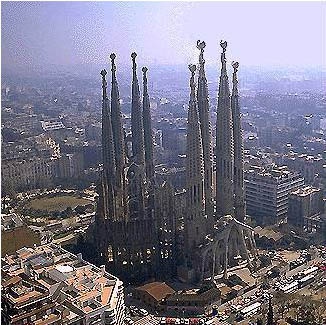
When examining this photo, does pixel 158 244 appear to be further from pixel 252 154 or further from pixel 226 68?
pixel 252 154

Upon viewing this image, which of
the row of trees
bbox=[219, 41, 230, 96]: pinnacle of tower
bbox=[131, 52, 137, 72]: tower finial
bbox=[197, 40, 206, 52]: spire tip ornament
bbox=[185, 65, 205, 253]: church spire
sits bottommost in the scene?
the row of trees

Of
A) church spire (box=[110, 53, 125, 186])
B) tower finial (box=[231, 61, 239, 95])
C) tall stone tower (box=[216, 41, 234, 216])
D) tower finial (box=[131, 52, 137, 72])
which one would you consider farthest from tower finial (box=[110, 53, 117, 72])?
tower finial (box=[231, 61, 239, 95])

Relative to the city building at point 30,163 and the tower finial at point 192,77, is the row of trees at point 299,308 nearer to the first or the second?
the tower finial at point 192,77

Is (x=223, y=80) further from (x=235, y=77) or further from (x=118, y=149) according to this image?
(x=118, y=149)

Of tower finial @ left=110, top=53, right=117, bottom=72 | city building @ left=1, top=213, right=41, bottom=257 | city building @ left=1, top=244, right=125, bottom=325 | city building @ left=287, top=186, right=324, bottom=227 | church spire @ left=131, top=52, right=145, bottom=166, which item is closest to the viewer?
city building @ left=1, top=244, right=125, bottom=325

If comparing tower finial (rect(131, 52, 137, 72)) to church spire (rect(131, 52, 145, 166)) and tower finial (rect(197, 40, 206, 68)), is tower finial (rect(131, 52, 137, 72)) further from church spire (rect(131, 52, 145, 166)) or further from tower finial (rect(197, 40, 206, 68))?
tower finial (rect(197, 40, 206, 68))

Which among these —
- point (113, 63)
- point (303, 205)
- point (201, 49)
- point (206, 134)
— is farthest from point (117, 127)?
point (303, 205)

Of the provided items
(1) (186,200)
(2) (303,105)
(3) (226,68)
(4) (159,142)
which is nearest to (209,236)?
(1) (186,200)

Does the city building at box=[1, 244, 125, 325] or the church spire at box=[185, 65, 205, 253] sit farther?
the church spire at box=[185, 65, 205, 253]
